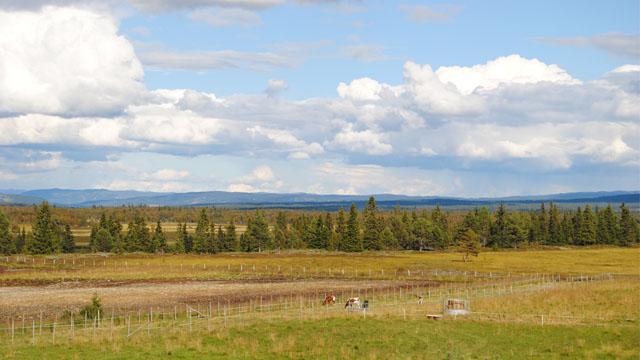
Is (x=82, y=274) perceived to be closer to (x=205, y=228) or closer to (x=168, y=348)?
(x=205, y=228)

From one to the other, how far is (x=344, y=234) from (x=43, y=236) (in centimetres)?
6045

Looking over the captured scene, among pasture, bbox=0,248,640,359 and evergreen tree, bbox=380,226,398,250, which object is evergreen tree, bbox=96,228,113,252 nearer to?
pasture, bbox=0,248,640,359

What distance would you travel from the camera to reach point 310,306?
5866 cm

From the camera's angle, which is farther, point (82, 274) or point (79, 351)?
point (82, 274)

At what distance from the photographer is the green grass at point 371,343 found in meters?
33.2

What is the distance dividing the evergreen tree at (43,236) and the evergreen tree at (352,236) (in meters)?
57.9

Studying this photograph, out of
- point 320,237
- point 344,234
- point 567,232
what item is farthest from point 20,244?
point 567,232

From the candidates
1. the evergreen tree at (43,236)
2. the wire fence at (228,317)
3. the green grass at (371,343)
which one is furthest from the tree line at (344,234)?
the green grass at (371,343)

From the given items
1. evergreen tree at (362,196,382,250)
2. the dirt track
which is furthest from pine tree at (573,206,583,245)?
the dirt track

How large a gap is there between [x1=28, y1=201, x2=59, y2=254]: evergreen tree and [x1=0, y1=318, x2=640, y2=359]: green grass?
4338 inches

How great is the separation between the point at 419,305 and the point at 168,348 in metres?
24.7

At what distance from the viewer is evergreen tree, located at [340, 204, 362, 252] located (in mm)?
157250

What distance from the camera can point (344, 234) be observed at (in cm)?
15875

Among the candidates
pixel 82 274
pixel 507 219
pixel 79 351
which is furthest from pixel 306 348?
pixel 507 219
